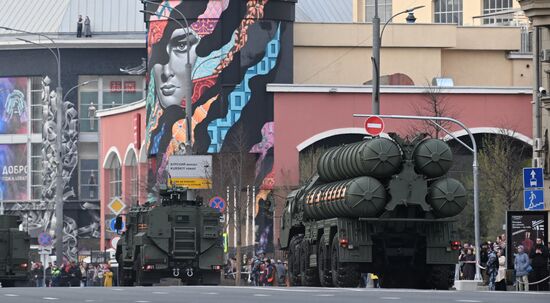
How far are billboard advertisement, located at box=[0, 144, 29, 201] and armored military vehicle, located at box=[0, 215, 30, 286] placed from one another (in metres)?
75.3

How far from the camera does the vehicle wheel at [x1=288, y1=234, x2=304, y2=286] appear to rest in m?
44.9

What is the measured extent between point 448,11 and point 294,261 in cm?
7384

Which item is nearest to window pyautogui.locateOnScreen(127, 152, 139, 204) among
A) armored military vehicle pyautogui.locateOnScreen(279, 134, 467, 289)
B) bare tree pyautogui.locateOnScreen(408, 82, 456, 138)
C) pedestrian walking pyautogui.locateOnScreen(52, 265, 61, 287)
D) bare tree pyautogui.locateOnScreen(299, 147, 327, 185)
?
bare tree pyautogui.locateOnScreen(299, 147, 327, 185)

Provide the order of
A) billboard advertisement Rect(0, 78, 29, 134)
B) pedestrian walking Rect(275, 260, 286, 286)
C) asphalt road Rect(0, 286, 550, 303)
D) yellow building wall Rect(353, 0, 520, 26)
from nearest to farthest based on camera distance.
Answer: asphalt road Rect(0, 286, 550, 303)
pedestrian walking Rect(275, 260, 286, 286)
yellow building wall Rect(353, 0, 520, 26)
billboard advertisement Rect(0, 78, 29, 134)

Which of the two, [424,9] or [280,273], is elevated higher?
[424,9]

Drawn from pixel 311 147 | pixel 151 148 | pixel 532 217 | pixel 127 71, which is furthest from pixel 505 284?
pixel 127 71

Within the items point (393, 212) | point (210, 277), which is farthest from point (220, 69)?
point (393, 212)

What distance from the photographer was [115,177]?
392 feet

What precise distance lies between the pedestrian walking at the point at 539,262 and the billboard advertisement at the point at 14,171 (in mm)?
92722

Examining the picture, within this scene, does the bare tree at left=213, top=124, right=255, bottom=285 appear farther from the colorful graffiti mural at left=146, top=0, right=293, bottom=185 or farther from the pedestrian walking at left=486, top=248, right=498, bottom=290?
the pedestrian walking at left=486, top=248, right=498, bottom=290

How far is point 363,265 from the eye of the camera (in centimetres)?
3972

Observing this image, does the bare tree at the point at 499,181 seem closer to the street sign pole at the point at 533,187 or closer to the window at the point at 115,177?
the street sign pole at the point at 533,187

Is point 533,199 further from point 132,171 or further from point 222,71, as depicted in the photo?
point 132,171

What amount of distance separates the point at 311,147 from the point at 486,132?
27.9 ft
